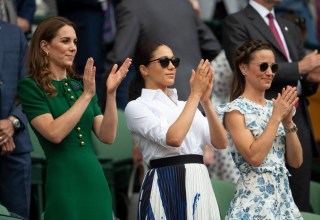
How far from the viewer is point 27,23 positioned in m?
8.83

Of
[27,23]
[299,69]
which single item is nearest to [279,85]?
[299,69]

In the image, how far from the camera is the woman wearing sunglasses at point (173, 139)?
20.3ft

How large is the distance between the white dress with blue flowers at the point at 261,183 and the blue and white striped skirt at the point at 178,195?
12.2 inches

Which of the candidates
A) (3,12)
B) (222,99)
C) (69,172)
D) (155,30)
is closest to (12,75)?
(3,12)

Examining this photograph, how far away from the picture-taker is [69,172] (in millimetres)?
5918

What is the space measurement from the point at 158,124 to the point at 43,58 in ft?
2.56

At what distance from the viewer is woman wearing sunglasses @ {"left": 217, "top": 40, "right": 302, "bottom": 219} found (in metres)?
6.48

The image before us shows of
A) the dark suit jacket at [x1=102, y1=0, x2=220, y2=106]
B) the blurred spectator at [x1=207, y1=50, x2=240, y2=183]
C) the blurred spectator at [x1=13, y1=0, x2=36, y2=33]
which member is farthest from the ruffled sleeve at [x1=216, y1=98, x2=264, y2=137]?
the blurred spectator at [x1=13, y1=0, x2=36, y2=33]

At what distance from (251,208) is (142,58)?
45.1 inches

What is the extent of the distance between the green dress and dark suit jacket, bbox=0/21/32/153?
1.24 meters

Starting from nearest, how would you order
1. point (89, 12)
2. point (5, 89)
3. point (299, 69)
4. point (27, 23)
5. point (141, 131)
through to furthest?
point (141, 131) < point (5, 89) < point (299, 69) < point (27, 23) < point (89, 12)

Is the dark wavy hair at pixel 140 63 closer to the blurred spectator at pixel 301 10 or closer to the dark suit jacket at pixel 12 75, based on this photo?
the dark suit jacket at pixel 12 75

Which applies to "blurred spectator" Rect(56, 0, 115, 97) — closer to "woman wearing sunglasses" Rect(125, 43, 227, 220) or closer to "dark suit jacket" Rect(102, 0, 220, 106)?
"dark suit jacket" Rect(102, 0, 220, 106)

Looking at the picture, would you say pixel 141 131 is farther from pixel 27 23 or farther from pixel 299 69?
pixel 27 23
